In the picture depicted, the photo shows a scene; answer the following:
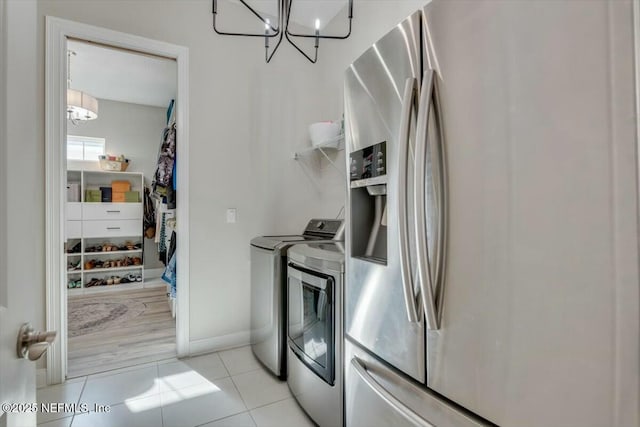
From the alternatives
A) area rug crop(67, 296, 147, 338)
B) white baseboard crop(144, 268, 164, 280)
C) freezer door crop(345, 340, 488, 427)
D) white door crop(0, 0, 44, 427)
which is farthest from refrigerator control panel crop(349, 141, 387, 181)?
white baseboard crop(144, 268, 164, 280)

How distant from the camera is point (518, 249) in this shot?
0.67 meters

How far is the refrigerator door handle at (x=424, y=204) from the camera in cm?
81

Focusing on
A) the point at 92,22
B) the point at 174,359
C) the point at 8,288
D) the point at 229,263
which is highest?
the point at 92,22

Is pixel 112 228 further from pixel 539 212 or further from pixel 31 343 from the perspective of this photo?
pixel 539 212

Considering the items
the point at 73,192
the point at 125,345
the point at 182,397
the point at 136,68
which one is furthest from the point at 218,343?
the point at 73,192

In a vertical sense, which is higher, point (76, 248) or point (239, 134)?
point (239, 134)

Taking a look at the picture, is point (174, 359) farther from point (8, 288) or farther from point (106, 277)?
point (106, 277)

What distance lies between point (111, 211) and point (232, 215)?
10.2 ft

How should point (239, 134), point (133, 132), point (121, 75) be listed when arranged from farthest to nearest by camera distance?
point (133, 132) → point (121, 75) → point (239, 134)

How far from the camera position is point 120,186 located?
4.62m

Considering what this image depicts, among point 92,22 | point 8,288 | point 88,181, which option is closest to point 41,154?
point 92,22

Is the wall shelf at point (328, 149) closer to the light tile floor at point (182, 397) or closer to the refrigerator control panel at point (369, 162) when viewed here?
the refrigerator control panel at point (369, 162)

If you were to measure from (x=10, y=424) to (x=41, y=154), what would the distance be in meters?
1.98

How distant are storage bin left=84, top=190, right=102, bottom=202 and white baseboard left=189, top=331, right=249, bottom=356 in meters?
3.35
